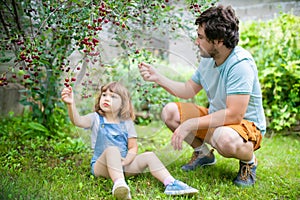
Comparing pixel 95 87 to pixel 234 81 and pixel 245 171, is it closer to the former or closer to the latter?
pixel 234 81

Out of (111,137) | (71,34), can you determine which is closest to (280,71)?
(111,137)

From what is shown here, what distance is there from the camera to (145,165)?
2209 mm

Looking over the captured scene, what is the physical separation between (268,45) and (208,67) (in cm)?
182

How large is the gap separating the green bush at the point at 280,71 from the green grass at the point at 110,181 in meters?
0.83

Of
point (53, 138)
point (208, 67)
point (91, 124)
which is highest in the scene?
point (208, 67)

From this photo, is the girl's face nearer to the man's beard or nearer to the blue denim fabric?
the blue denim fabric

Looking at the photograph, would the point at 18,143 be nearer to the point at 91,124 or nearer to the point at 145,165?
the point at 91,124

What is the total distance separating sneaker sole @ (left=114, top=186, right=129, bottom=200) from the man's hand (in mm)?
774

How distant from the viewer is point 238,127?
2.17 m

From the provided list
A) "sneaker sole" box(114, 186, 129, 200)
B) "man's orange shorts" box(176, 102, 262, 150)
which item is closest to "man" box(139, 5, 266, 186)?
"man's orange shorts" box(176, 102, 262, 150)

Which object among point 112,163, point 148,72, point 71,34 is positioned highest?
point 71,34

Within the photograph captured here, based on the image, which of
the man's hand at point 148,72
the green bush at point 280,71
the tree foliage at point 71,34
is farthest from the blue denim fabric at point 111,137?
the green bush at point 280,71

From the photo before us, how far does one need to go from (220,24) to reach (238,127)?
59 centimetres

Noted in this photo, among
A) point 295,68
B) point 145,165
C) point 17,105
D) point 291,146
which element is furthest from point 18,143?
point 295,68
